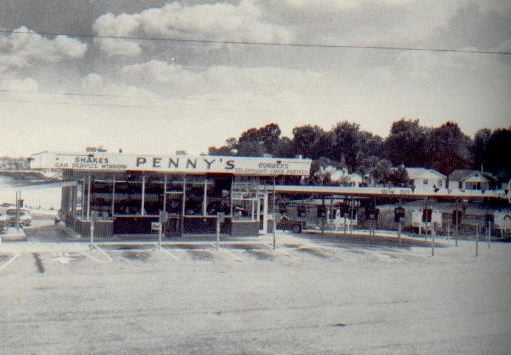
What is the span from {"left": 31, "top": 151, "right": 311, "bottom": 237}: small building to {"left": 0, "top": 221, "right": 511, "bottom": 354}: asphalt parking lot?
193 inches

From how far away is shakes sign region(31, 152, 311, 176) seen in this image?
25875 mm

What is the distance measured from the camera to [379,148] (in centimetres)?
12231

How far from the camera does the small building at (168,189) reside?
27125mm

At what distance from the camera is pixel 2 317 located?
11.4 meters

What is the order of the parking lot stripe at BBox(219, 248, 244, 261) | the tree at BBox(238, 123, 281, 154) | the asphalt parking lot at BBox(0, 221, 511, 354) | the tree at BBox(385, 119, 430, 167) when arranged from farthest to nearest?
1. the tree at BBox(238, 123, 281, 154)
2. the tree at BBox(385, 119, 430, 167)
3. the parking lot stripe at BBox(219, 248, 244, 261)
4. the asphalt parking lot at BBox(0, 221, 511, 354)

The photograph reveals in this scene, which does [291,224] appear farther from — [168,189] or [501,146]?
[501,146]

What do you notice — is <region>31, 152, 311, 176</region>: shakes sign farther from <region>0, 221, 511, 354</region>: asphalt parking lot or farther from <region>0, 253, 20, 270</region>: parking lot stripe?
<region>0, 253, 20, 270</region>: parking lot stripe

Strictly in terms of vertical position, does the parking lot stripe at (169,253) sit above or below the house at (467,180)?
below

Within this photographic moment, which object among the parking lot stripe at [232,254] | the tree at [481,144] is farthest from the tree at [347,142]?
the parking lot stripe at [232,254]

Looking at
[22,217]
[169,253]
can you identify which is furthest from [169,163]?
[22,217]

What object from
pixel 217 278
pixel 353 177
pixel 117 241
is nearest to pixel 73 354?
pixel 217 278

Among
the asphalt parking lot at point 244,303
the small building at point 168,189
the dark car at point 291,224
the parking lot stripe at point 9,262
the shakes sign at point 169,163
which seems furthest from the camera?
the dark car at point 291,224

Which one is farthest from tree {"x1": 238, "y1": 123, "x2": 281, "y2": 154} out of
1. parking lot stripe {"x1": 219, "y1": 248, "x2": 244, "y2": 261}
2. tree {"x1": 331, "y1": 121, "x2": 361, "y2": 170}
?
parking lot stripe {"x1": 219, "y1": 248, "x2": 244, "y2": 261}

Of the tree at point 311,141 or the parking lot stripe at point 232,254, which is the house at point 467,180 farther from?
the parking lot stripe at point 232,254
